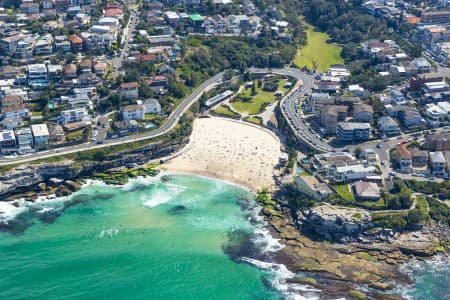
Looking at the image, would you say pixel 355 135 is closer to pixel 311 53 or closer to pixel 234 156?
pixel 234 156

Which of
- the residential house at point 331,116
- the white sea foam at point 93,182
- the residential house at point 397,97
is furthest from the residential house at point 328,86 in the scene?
the white sea foam at point 93,182

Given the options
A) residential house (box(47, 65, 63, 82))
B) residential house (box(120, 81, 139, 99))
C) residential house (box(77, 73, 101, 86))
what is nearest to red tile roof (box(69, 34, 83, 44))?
residential house (box(47, 65, 63, 82))

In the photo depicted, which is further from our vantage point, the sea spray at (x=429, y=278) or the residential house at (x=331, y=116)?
the residential house at (x=331, y=116)

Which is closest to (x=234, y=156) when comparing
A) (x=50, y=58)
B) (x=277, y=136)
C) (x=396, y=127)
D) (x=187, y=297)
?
(x=277, y=136)

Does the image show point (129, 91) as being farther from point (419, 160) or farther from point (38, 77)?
point (419, 160)

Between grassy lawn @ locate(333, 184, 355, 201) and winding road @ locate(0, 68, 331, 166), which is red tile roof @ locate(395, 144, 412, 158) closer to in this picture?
winding road @ locate(0, 68, 331, 166)

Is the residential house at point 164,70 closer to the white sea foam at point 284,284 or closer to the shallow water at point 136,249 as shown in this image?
the shallow water at point 136,249
